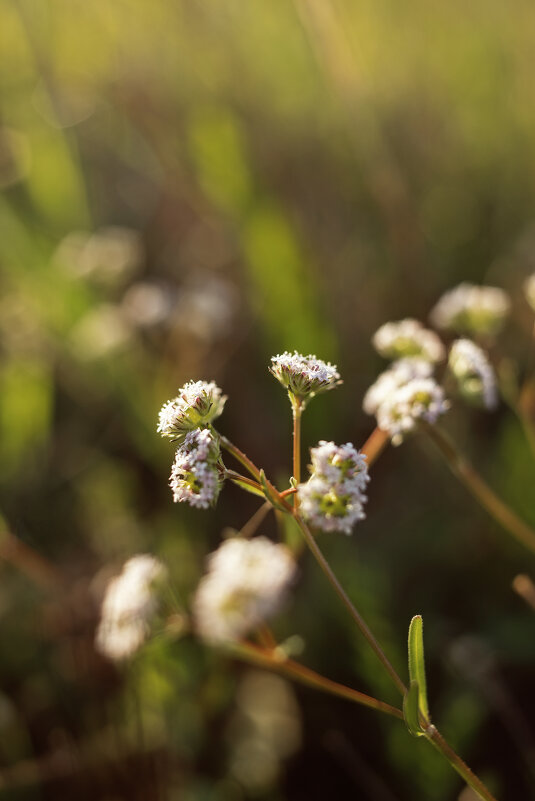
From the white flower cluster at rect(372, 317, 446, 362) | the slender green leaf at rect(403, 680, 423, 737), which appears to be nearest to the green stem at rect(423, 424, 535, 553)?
the white flower cluster at rect(372, 317, 446, 362)

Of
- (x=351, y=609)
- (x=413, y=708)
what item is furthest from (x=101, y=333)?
(x=413, y=708)

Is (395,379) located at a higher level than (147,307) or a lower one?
lower

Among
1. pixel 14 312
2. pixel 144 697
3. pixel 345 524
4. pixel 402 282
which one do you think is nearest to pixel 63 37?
pixel 14 312

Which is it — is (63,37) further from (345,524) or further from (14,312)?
(345,524)

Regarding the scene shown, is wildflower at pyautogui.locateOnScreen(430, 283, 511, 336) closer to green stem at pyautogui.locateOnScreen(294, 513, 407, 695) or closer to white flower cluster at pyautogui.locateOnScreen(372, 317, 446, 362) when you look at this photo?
white flower cluster at pyautogui.locateOnScreen(372, 317, 446, 362)

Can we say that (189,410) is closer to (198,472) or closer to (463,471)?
(198,472)

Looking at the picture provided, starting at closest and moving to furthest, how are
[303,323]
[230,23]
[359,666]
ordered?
[359,666], [303,323], [230,23]
